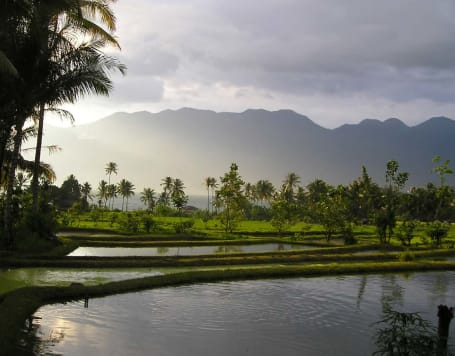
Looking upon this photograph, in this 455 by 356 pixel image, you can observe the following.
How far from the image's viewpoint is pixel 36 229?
2269cm

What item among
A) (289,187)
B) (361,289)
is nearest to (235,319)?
(361,289)

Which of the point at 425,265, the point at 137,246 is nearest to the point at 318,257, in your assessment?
the point at 425,265

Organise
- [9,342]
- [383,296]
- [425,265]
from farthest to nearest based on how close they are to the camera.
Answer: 1. [425,265]
2. [383,296]
3. [9,342]

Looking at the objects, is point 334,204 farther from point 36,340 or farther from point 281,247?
point 36,340

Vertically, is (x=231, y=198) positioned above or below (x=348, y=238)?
above

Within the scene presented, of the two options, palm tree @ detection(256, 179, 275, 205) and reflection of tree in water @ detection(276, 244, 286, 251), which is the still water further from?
palm tree @ detection(256, 179, 275, 205)

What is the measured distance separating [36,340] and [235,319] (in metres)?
4.44

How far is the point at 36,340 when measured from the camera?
955 centimetres

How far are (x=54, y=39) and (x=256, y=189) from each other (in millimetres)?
88736

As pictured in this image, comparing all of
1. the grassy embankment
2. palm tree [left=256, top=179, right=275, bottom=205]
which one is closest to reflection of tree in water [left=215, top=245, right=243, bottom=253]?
the grassy embankment

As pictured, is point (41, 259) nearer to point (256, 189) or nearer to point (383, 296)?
point (383, 296)

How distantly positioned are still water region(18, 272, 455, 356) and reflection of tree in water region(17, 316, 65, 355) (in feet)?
0.07

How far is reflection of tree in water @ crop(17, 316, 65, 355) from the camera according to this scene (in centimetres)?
888

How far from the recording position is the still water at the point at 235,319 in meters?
9.52
